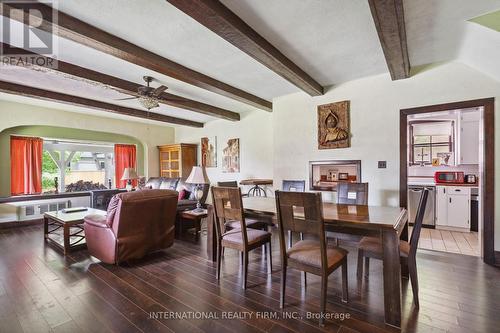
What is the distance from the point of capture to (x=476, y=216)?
4227mm

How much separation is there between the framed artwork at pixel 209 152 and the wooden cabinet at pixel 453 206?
5.12 m

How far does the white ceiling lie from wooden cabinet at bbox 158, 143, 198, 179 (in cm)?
324

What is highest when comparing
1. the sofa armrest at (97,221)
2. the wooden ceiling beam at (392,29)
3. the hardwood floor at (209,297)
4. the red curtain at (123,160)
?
the wooden ceiling beam at (392,29)

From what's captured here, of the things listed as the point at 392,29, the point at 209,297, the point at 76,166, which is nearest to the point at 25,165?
the point at 76,166

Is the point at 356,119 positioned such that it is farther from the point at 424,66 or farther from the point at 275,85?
the point at 275,85

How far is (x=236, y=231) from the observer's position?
2.59 metres

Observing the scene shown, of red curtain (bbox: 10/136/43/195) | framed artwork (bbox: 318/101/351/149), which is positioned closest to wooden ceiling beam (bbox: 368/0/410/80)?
framed artwork (bbox: 318/101/351/149)

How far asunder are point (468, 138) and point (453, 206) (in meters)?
1.37

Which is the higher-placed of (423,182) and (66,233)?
(423,182)

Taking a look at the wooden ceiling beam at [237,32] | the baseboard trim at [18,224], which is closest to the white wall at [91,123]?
the baseboard trim at [18,224]

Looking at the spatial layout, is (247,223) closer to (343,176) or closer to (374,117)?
(343,176)

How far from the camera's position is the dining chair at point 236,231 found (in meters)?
2.32

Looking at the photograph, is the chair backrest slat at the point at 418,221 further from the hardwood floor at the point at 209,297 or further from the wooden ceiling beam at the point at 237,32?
the wooden ceiling beam at the point at 237,32

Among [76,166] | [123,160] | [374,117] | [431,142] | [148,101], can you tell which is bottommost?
[76,166]
